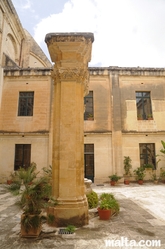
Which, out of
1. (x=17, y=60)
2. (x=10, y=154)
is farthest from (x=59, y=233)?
(x=17, y=60)

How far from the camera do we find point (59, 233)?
4152 millimetres

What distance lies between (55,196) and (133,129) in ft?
34.8

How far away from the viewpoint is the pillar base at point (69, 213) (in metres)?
4.59

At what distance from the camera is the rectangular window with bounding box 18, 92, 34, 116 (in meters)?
14.9

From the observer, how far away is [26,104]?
15.0 meters

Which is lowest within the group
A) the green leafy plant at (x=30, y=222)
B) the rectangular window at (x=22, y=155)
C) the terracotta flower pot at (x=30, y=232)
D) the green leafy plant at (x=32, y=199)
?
the terracotta flower pot at (x=30, y=232)

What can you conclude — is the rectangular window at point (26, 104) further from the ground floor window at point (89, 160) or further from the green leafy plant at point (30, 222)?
the green leafy plant at point (30, 222)

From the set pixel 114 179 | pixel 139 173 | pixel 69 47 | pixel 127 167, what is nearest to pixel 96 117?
pixel 127 167

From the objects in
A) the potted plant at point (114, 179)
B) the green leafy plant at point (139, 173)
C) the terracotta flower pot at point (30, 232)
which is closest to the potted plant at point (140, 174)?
the green leafy plant at point (139, 173)

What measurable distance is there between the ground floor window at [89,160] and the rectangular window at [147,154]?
3.80 m

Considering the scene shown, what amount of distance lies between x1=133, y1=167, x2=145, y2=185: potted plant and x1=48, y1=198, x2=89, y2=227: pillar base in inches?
367

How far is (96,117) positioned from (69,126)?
9.43 m

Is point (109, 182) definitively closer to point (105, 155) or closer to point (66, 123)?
point (105, 155)

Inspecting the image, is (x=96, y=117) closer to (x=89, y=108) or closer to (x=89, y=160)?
(x=89, y=108)
